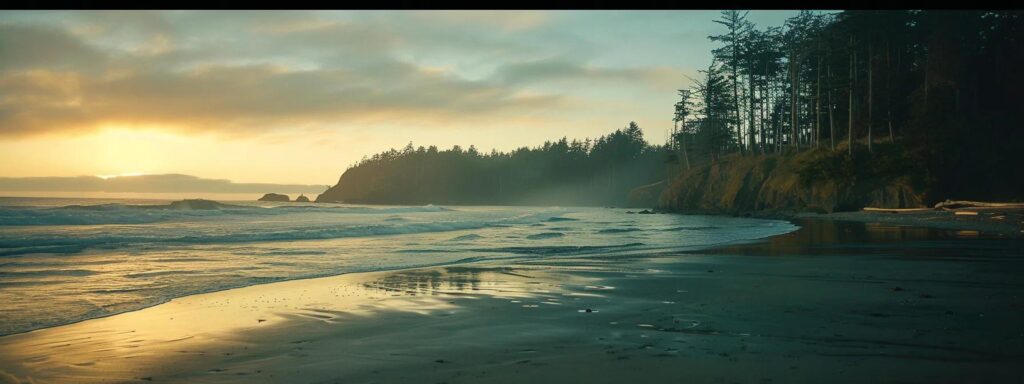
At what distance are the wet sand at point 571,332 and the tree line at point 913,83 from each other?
985 inches

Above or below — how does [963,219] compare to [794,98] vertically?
below

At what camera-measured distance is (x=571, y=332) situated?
6953 mm

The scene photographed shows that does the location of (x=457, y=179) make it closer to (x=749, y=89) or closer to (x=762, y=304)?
(x=749, y=89)

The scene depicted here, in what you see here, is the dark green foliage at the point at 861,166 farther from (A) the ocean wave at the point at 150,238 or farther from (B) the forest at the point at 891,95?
(A) the ocean wave at the point at 150,238

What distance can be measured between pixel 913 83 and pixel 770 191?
518 inches

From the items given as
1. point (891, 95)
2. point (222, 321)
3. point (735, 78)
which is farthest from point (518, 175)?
point (222, 321)

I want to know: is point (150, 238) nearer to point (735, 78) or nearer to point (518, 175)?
point (735, 78)

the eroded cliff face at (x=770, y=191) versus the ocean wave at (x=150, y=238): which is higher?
the eroded cliff face at (x=770, y=191)

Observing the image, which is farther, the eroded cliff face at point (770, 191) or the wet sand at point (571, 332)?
the eroded cliff face at point (770, 191)

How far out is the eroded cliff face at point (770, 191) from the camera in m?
40.5

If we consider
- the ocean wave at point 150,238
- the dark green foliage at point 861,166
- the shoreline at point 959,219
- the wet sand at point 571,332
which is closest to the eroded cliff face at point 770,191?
the dark green foliage at point 861,166

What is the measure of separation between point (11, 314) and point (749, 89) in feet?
221

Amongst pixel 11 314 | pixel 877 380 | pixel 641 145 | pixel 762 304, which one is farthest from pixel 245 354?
pixel 641 145

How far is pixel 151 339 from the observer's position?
22.9 ft
